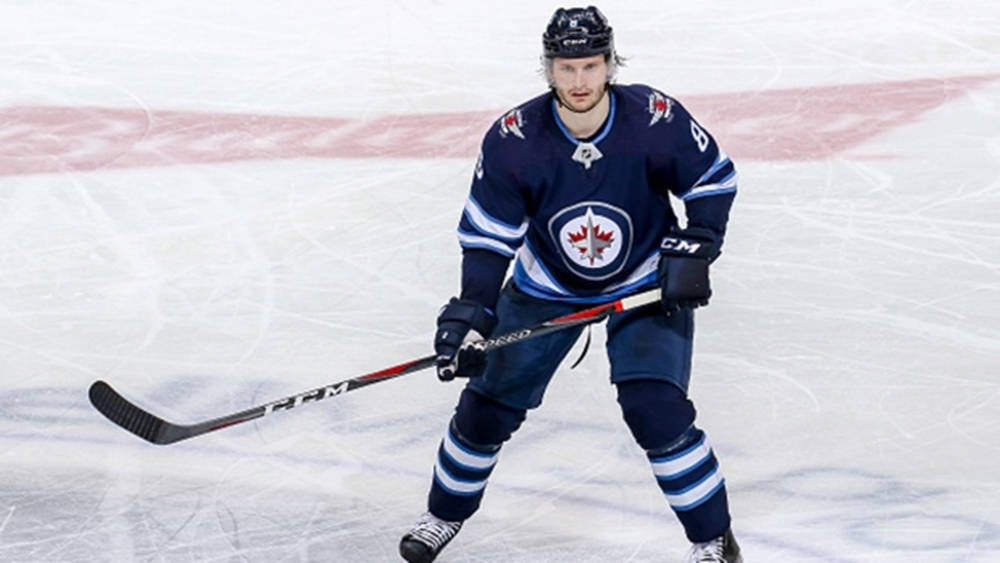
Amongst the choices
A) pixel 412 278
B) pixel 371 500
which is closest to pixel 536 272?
pixel 371 500

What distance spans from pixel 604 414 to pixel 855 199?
153 centimetres

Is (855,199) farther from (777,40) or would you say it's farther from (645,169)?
(645,169)

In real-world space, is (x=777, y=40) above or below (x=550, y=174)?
below

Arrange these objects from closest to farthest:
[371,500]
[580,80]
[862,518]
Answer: [580,80] → [862,518] → [371,500]

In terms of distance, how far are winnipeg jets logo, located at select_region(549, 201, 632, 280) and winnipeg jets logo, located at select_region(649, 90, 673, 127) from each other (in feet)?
0.57

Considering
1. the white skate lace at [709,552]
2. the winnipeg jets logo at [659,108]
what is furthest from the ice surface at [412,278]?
the winnipeg jets logo at [659,108]

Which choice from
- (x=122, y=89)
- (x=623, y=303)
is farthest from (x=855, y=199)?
(x=122, y=89)

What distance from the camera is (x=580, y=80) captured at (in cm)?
310

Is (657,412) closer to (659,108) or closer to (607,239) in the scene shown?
(607,239)

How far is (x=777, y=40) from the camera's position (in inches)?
258

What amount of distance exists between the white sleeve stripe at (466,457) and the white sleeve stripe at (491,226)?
0.43m

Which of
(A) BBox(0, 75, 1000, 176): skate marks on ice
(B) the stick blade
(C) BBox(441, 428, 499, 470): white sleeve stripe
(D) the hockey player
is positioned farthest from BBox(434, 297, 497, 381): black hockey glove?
(A) BBox(0, 75, 1000, 176): skate marks on ice

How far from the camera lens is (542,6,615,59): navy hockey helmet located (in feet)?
10.2

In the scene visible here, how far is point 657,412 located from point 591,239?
0.33 meters
